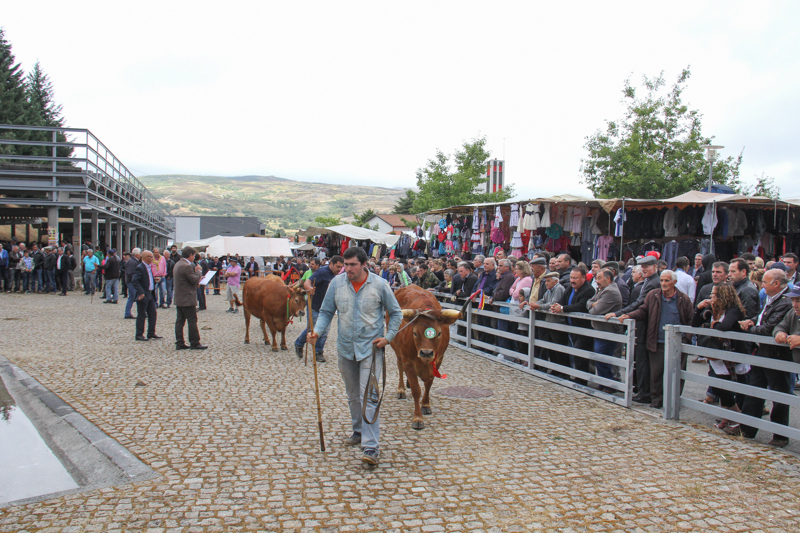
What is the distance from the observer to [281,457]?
5.32m

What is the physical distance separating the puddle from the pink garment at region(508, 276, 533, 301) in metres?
7.48

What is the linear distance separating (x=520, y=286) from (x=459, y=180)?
1290 inches

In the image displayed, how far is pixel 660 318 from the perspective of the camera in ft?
23.7

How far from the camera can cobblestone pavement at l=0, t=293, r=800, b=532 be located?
4109 millimetres

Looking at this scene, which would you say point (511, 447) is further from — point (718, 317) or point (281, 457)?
point (718, 317)

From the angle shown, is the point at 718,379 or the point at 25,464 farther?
the point at 718,379

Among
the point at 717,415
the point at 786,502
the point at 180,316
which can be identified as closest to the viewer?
the point at 786,502

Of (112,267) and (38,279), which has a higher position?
(112,267)

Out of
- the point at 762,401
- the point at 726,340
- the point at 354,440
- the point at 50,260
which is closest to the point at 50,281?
the point at 50,260

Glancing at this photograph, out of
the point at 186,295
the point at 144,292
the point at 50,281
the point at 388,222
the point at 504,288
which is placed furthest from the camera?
the point at 388,222

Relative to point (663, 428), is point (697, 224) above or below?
above

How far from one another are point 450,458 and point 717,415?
127 inches

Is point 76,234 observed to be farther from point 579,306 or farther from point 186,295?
point 579,306

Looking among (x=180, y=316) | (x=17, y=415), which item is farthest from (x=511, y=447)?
(x=180, y=316)
